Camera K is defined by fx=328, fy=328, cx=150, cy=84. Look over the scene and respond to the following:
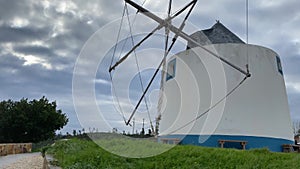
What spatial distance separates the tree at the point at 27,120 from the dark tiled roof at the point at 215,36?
67.9 ft

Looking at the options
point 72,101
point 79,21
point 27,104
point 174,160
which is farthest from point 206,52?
point 27,104

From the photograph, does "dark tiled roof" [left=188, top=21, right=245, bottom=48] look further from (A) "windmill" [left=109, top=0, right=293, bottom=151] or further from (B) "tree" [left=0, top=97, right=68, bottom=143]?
(B) "tree" [left=0, top=97, right=68, bottom=143]

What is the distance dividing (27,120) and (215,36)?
2144cm

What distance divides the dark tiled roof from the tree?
20.7 meters

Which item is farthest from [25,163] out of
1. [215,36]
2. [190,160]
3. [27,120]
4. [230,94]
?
[27,120]

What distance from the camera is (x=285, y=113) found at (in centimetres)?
1216

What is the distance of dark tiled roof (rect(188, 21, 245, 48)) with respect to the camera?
494 inches

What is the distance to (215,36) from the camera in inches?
505

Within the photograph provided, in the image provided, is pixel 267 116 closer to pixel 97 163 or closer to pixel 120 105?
pixel 120 105

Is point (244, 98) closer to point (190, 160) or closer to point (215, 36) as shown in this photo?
point (215, 36)

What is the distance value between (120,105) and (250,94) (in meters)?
4.60

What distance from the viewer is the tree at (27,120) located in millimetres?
28656

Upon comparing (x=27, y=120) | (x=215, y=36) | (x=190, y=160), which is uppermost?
(x=215, y=36)

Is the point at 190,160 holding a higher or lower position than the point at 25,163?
higher
